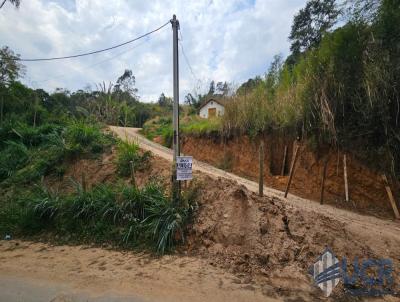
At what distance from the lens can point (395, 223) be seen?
21.6 ft

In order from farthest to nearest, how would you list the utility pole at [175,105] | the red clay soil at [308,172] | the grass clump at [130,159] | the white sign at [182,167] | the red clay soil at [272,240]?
the grass clump at [130,159] < the red clay soil at [308,172] < the utility pole at [175,105] < the white sign at [182,167] < the red clay soil at [272,240]

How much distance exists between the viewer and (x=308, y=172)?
9234 millimetres

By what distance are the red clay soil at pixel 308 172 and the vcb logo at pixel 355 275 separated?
11.1 feet

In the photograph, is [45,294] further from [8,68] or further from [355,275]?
[8,68]

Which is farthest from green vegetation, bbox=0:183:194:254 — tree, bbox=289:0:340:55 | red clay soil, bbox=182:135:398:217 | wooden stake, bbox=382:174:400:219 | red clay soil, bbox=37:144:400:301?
tree, bbox=289:0:340:55

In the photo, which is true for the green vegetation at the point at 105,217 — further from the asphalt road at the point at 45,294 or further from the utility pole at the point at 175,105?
the asphalt road at the point at 45,294

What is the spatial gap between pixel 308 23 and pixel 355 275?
23308 mm

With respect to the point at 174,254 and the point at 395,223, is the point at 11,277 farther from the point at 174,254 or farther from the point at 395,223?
the point at 395,223

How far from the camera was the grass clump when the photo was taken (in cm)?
874

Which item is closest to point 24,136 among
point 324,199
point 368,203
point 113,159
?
point 113,159

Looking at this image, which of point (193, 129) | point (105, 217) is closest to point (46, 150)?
point (105, 217)

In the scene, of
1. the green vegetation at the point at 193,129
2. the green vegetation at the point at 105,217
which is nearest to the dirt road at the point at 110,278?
the green vegetation at the point at 105,217

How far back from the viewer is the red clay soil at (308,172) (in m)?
7.66

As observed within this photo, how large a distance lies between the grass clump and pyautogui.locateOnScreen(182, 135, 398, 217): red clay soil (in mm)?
4768
